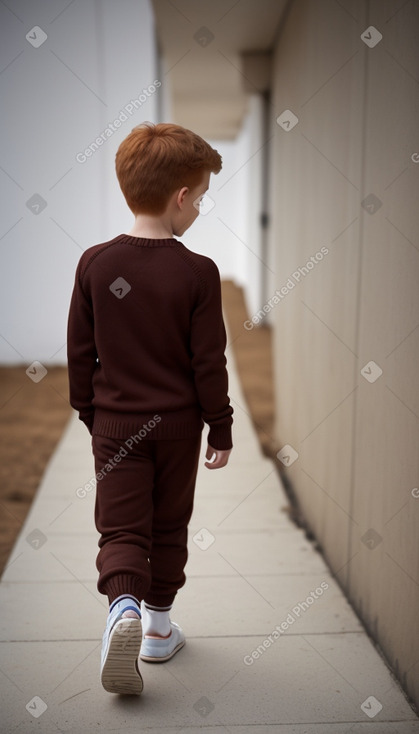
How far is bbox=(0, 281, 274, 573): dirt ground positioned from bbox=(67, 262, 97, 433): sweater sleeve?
1283mm

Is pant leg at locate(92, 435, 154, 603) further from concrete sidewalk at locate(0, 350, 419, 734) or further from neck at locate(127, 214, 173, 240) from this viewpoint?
neck at locate(127, 214, 173, 240)

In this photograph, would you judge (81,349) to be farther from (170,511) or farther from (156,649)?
(156,649)

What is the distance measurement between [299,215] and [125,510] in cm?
227

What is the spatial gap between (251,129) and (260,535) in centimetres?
907

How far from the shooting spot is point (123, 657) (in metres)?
1.72

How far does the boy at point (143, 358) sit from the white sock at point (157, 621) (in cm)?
28

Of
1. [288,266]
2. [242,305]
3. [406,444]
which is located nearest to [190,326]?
[406,444]

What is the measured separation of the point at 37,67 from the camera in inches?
283

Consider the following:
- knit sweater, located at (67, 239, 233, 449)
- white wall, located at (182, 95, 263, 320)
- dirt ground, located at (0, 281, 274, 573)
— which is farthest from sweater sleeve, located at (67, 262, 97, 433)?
white wall, located at (182, 95, 263, 320)

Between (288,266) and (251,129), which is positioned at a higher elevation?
(251,129)

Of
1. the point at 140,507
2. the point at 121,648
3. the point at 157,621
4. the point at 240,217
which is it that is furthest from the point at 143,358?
the point at 240,217

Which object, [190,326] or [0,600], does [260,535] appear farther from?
A: [190,326]

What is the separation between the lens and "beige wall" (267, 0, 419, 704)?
189 cm

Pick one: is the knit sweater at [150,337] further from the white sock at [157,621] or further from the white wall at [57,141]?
the white wall at [57,141]
